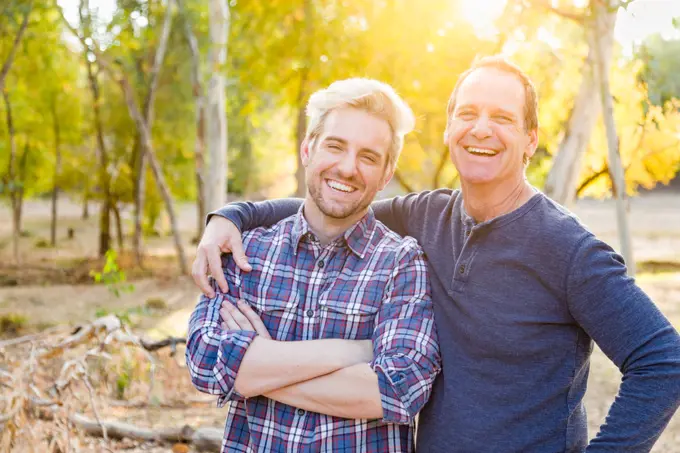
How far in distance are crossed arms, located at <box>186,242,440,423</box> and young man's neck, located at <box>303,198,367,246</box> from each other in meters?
0.33

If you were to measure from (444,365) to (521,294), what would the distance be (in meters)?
0.33

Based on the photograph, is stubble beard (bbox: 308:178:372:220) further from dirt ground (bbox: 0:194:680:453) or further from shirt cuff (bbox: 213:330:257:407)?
dirt ground (bbox: 0:194:680:453)

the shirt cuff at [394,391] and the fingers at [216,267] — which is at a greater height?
the fingers at [216,267]

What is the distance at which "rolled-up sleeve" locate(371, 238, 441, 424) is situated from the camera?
214cm

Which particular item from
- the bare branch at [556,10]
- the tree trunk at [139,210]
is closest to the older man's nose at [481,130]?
the bare branch at [556,10]

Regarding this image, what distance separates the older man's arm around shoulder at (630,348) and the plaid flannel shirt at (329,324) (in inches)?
20.5

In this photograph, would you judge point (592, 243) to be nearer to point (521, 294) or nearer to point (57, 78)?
point (521, 294)

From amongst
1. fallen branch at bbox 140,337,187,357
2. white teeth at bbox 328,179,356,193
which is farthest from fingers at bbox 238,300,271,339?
fallen branch at bbox 140,337,187,357

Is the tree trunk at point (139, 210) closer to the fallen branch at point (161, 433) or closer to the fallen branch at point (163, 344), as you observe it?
the fallen branch at point (163, 344)

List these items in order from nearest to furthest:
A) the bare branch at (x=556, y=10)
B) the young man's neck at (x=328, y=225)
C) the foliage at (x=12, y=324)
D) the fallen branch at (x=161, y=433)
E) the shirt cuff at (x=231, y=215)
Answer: the young man's neck at (x=328, y=225)
the shirt cuff at (x=231, y=215)
the fallen branch at (x=161, y=433)
the bare branch at (x=556, y=10)
the foliage at (x=12, y=324)

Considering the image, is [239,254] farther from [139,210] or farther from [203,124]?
[139,210]

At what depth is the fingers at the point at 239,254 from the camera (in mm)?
2438

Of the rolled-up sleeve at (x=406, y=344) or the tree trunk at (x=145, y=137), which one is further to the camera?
the tree trunk at (x=145, y=137)

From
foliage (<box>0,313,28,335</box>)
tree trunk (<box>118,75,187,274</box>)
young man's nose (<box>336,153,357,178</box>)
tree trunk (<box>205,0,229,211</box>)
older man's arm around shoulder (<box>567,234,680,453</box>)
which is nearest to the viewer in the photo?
older man's arm around shoulder (<box>567,234,680,453</box>)
